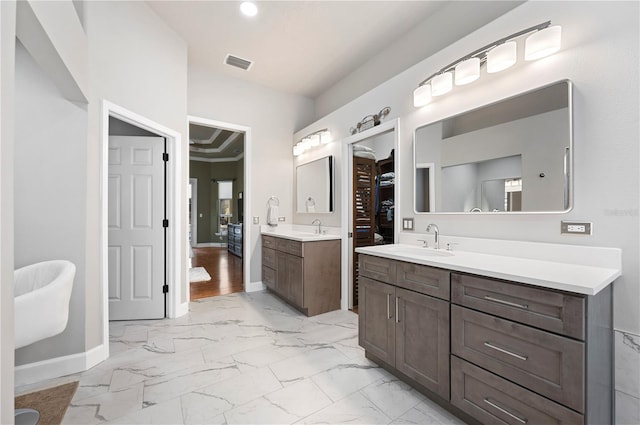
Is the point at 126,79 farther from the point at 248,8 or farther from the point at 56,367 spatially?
the point at 56,367

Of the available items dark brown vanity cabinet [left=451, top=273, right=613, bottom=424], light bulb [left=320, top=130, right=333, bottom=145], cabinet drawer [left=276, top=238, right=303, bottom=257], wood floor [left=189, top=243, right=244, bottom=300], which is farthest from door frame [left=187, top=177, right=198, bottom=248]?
dark brown vanity cabinet [left=451, top=273, right=613, bottom=424]

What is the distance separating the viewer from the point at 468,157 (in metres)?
2.12

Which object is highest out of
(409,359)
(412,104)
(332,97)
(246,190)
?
(332,97)

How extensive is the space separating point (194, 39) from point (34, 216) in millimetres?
2385

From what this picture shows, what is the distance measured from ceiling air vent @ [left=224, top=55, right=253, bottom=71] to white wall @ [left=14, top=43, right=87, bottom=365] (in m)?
1.97

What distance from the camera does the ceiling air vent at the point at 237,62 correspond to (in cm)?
352

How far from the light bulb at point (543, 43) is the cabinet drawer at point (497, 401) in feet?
5.92

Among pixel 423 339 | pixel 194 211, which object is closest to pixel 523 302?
pixel 423 339

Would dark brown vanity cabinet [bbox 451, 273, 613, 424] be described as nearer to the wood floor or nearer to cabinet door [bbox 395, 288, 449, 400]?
cabinet door [bbox 395, 288, 449, 400]

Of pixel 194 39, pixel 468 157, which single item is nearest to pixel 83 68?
pixel 194 39

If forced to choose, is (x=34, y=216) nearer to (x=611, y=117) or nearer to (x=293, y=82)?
(x=293, y=82)

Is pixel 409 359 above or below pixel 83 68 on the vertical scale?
below

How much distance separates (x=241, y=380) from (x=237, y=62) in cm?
358

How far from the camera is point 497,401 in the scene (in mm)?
1337
